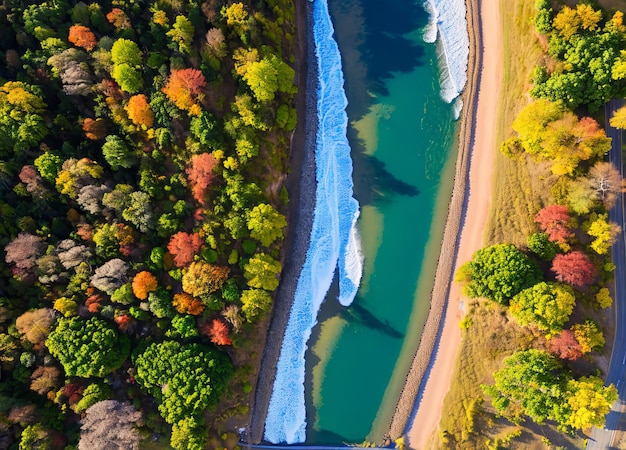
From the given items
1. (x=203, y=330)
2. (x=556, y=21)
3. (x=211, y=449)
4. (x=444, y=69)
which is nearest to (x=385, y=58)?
(x=444, y=69)

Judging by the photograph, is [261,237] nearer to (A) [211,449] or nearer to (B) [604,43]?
(A) [211,449]

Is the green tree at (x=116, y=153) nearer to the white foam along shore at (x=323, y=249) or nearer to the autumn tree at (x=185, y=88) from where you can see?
the autumn tree at (x=185, y=88)

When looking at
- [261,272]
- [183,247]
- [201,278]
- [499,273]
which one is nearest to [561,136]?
[499,273]

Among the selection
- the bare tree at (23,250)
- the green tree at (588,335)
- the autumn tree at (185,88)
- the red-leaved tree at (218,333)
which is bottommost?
the red-leaved tree at (218,333)

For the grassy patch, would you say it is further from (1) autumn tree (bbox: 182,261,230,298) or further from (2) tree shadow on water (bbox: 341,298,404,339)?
(1) autumn tree (bbox: 182,261,230,298)

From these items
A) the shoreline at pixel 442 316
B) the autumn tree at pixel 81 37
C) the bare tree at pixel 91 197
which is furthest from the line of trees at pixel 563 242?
the autumn tree at pixel 81 37

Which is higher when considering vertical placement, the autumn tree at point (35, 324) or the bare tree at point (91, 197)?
the bare tree at point (91, 197)
